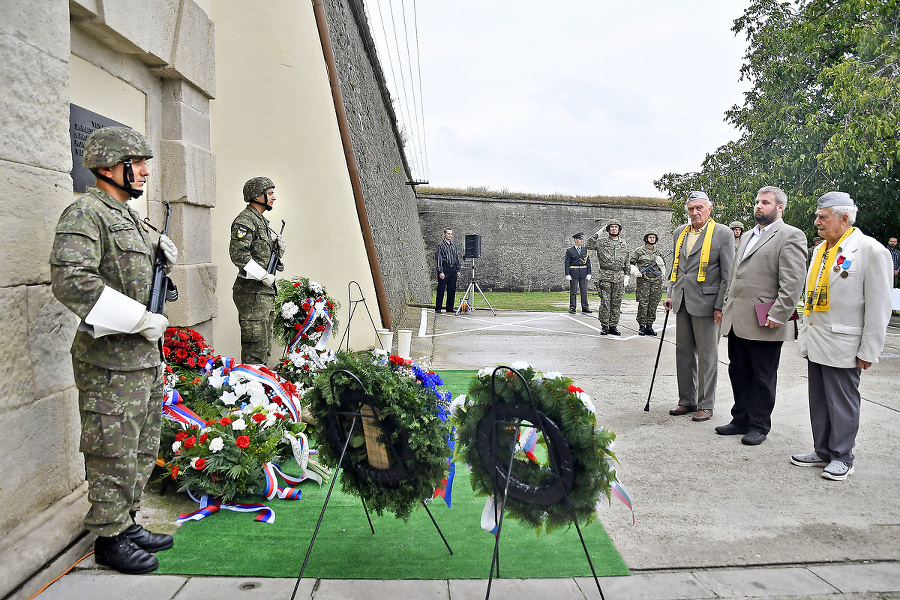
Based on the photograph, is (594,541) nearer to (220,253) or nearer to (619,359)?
(220,253)

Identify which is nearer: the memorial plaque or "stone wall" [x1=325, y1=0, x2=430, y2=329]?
the memorial plaque

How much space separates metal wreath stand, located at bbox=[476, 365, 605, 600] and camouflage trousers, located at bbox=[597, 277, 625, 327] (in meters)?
9.78

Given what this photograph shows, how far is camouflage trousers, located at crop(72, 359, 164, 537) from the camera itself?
2895 millimetres

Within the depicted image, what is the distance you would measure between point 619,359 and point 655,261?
4193 millimetres

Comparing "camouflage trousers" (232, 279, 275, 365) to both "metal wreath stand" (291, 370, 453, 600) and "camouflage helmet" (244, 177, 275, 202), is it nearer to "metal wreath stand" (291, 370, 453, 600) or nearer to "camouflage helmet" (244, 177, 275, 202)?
"camouflage helmet" (244, 177, 275, 202)

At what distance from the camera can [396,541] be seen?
3352 mm

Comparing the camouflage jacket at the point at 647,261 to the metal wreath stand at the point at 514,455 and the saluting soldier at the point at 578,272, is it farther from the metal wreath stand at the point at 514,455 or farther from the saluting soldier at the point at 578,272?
the metal wreath stand at the point at 514,455

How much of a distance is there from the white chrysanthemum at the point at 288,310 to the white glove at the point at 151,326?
3.41 metres

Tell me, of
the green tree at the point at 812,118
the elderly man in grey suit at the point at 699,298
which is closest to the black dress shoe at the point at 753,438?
the elderly man in grey suit at the point at 699,298

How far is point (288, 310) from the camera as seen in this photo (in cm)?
640

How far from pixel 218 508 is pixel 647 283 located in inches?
409

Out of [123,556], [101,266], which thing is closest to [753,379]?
[123,556]

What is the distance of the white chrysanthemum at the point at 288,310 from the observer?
6387 mm

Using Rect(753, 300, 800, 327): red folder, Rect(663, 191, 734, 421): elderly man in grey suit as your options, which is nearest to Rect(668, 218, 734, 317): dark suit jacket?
Rect(663, 191, 734, 421): elderly man in grey suit
